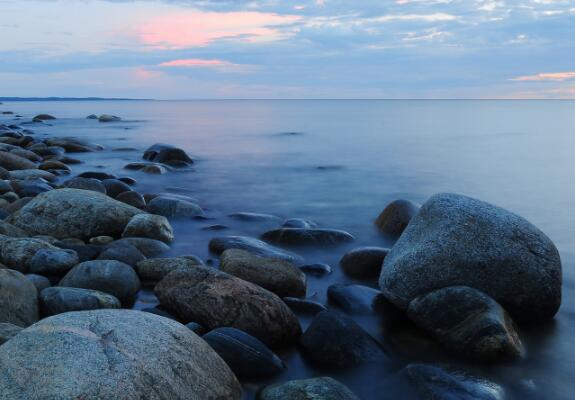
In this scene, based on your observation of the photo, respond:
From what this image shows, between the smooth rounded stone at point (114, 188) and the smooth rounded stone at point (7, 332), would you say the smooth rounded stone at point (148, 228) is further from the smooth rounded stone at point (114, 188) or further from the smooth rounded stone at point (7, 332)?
the smooth rounded stone at point (7, 332)

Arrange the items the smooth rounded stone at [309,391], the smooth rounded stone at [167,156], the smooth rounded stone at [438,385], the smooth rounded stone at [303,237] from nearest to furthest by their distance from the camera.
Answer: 1. the smooth rounded stone at [309,391]
2. the smooth rounded stone at [438,385]
3. the smooth rounded stone at [303,237]
4. the smooth rounded stone at [167,156]

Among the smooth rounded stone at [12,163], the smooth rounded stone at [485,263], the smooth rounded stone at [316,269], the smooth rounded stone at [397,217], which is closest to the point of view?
the smooth rounded stone at [485,263]

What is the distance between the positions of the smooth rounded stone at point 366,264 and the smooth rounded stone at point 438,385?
8.77 ft

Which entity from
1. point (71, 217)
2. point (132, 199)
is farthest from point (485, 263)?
point (132, 199)

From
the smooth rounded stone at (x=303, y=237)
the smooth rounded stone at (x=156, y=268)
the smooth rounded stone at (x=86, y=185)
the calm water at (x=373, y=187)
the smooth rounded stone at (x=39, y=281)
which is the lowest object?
the calm water at (x=373, y=187)

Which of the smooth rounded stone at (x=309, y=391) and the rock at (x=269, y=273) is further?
the rock at (x=269, y=273)

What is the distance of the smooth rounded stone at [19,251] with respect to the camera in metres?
6.71

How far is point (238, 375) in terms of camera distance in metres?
4.65

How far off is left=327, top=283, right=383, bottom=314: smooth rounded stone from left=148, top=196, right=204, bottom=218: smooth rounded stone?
190 inches

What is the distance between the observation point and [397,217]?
389 inches

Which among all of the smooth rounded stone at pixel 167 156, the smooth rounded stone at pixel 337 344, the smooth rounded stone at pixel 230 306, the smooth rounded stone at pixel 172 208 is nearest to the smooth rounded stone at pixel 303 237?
the smooth rounded stone at pixel 172 208

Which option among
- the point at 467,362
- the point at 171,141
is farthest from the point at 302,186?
the point at 171,141

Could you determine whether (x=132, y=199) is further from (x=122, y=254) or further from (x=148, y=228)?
(x=122, y=254)

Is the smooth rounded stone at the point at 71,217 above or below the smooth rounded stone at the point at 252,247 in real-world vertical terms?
above
